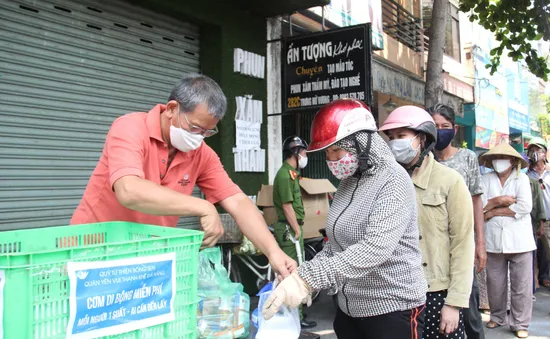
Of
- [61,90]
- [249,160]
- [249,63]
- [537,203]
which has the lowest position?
[537,203]

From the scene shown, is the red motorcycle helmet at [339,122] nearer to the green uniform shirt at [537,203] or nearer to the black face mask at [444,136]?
the black face mask at [444,136]

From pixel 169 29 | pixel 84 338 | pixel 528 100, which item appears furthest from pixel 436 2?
pixel 528 100

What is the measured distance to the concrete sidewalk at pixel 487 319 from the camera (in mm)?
5312

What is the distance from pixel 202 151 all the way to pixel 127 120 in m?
0.48

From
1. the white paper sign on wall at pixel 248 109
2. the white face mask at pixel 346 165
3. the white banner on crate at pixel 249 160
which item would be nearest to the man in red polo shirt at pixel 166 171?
the white face mask at pixel 346 165

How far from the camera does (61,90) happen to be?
466cm

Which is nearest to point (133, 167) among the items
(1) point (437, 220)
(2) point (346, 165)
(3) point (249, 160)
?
(2) point (346, 165)

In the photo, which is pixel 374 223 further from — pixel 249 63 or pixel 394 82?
pixel 394 82

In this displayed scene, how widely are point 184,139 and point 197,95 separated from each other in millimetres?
225

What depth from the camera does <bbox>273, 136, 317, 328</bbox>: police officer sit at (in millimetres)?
5746

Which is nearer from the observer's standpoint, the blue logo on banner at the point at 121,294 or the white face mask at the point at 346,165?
the blue logo on banner at the point at 121,294

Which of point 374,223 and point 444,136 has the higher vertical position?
point 444,136

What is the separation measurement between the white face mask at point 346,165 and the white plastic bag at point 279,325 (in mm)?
768

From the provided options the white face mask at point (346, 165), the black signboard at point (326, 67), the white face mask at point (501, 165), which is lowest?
the white face mask at point (346, 165)
